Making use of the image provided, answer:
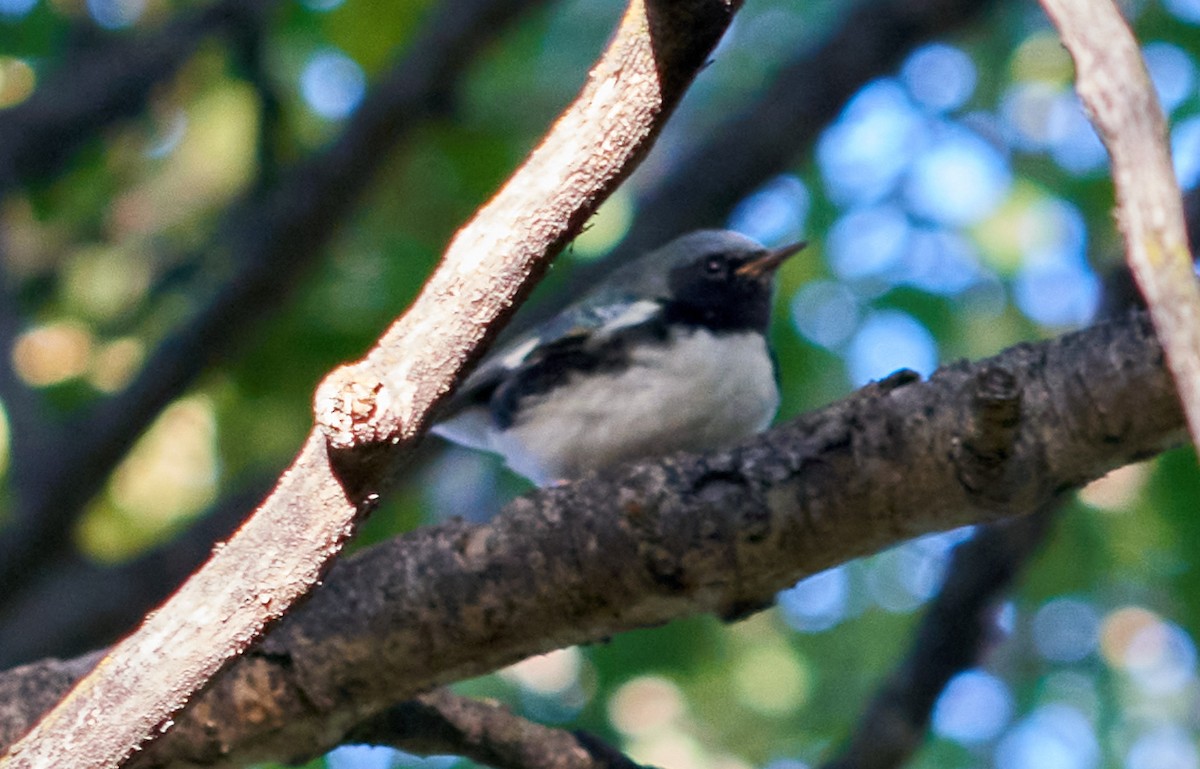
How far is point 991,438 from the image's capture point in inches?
102

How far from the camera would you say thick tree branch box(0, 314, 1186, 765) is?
2750mm

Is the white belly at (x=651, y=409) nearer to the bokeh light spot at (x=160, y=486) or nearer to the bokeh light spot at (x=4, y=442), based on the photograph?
the bokeh light spot at (x=160, y=486)

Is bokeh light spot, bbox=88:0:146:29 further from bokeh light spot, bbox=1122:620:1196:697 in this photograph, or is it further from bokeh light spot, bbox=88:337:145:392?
bokeh light spot, bbox=1122:620:1196:697

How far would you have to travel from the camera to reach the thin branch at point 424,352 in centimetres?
197

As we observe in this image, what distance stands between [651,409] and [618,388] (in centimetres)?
14

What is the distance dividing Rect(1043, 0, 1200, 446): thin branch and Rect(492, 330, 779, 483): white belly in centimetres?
325

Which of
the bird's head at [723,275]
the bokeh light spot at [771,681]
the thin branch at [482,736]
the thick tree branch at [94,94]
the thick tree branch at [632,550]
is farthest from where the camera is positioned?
the bokeh light spot at [771,681]

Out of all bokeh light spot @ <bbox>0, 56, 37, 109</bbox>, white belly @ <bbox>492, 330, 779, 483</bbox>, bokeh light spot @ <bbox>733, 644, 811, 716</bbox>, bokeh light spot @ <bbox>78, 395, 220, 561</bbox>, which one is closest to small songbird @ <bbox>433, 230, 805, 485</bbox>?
white belly @ <bbox>492, 330, 779, 483</bbox>

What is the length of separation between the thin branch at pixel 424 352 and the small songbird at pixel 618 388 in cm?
232

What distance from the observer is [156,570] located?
203 inches

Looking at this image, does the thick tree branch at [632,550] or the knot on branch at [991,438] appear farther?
the thick tree branch at [632,550]

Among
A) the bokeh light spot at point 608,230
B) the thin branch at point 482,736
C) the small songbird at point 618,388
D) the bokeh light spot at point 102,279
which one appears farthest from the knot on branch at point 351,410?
the bokeh light spot at point 608,230

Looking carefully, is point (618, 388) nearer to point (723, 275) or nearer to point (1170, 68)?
point (723, 275)

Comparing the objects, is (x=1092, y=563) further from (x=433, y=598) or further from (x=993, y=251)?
(x=433, y=598)
